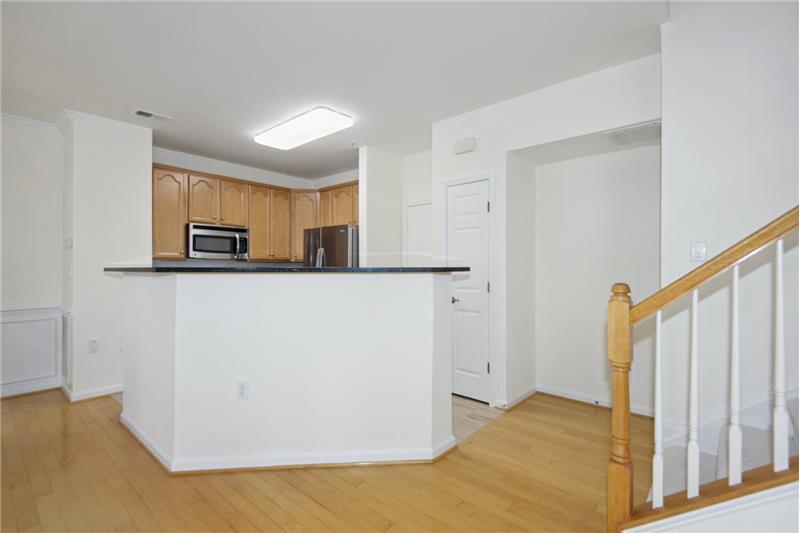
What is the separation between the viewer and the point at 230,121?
3660 millimetres

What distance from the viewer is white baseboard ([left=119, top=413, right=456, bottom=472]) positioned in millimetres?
2187

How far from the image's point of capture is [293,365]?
2.28m

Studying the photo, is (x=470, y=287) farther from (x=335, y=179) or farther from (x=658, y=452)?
(x=335, y=179)

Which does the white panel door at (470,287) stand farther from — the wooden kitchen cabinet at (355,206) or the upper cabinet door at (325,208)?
the upper cabinet door at (325,208)

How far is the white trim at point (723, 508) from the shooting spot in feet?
3.78

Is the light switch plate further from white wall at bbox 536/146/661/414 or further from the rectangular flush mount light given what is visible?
the rectangular flush mount light

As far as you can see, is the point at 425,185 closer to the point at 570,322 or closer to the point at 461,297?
the point at 461,297

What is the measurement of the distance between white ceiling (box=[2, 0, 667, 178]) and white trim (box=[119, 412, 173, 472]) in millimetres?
2588

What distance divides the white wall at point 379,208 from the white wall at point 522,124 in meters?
0.94

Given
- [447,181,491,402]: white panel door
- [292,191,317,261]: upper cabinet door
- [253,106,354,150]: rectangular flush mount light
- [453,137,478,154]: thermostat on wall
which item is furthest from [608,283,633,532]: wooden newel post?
[292,191,317,261]: upper cabinet door

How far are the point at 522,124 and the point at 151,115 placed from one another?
3.41 metres

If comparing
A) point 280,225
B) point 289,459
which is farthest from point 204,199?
point 289,459

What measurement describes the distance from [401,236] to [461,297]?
1.44 metres

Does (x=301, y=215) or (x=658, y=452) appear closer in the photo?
(x=658, y=452)
